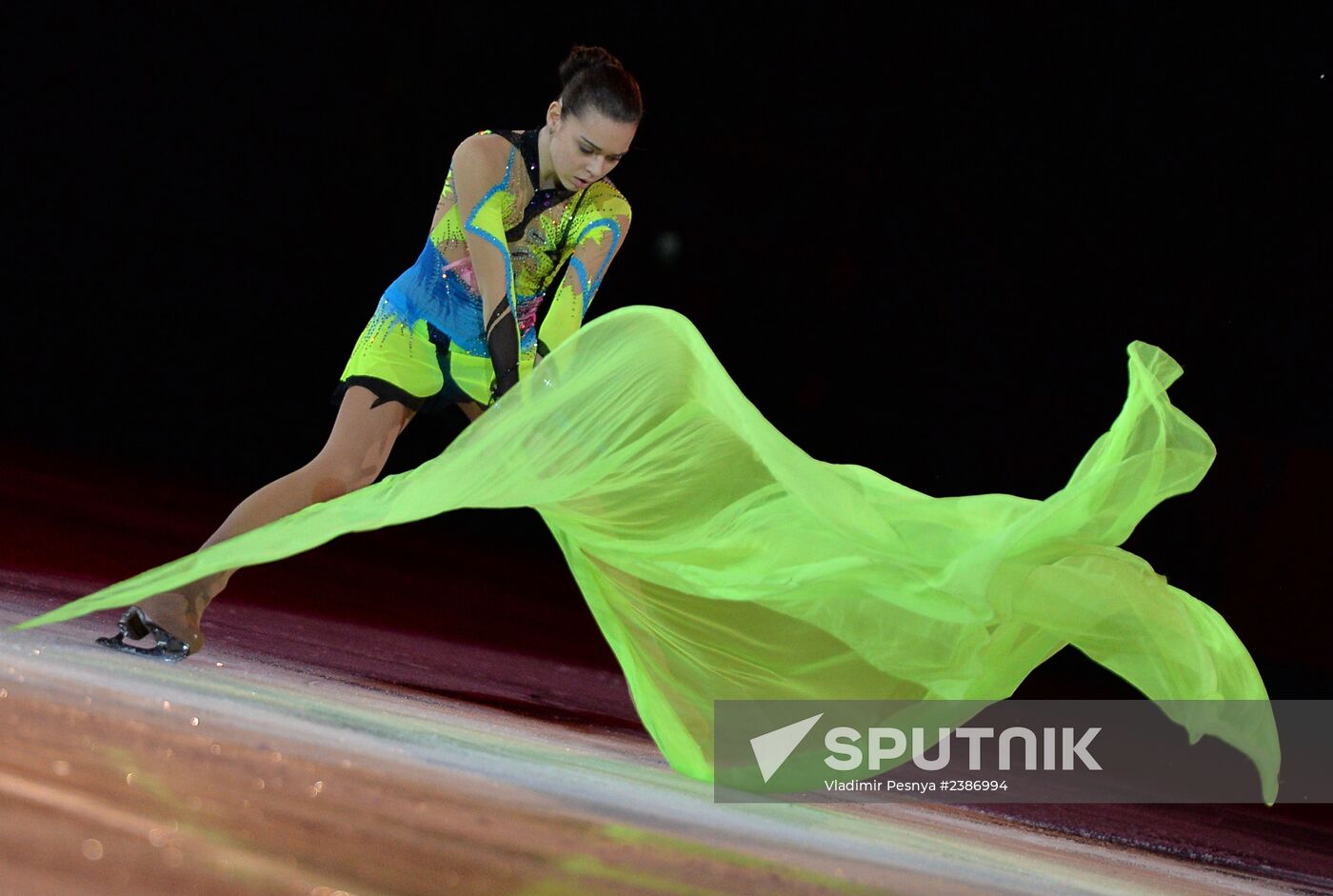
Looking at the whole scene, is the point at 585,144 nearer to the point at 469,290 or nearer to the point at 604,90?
the point at 604,90

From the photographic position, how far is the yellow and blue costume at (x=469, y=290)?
2.45m

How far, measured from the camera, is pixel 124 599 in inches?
75.4

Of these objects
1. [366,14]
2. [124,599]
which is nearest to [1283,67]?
[366,14]

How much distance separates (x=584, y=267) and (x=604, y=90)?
0.34 m

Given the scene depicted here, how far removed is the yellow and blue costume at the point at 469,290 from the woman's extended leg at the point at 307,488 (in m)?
0.04

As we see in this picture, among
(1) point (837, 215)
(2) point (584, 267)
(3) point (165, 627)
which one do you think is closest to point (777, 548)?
(2) point (584, 267)

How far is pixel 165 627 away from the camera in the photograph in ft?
7.38

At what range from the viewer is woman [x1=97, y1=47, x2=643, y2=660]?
2.29m

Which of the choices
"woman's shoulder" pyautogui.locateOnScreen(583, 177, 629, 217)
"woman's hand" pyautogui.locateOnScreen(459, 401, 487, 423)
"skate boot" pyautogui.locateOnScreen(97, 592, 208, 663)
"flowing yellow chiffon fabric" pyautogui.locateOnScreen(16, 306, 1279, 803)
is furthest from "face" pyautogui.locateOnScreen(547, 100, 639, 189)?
"skate boot" pyautogui.locateOnScreen(97, 592, 208, 663)

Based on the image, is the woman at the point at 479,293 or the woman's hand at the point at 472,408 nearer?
the woman at the point at 479,293

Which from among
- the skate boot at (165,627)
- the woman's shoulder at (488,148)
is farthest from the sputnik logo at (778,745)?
the woman's shoulder at (488,148)

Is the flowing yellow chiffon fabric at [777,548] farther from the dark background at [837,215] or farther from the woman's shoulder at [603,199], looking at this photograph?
the dark background at [837,215]

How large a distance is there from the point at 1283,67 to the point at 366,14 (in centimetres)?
341

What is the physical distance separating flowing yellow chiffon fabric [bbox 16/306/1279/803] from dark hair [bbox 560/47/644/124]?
349 millimetres
